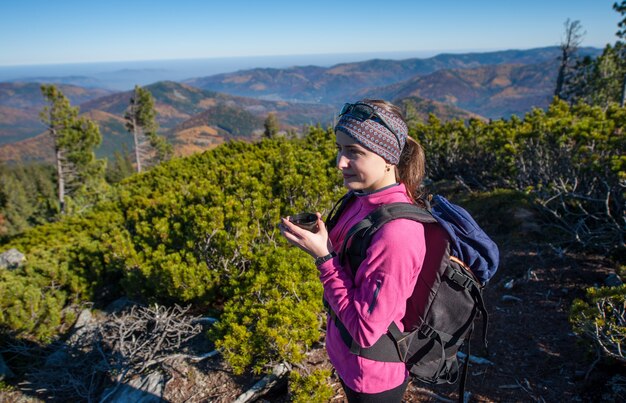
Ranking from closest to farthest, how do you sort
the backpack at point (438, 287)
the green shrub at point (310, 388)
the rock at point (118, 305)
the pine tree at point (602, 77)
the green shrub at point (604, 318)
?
the backpack at point (438, 287)
the green shrub at point (604, 318)
the green shrub at point (310, 388)
the rock at point (118, 305)
the pine tree at point (602, 77)

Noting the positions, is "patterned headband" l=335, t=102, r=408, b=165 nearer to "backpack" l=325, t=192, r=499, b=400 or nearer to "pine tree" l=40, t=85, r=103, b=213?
"backpack" l=325, t=192, r=499, b=400

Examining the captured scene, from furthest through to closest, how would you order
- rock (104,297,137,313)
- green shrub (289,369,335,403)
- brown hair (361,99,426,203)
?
rock (104,297,137,313)
green shrub (289,369,335,403)
brown hair (361,99,426,203)

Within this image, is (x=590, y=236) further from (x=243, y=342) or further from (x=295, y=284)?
(x=243, y=342)

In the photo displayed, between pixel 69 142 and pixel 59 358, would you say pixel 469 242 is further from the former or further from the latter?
pixel 69 142

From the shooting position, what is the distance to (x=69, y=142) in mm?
21016

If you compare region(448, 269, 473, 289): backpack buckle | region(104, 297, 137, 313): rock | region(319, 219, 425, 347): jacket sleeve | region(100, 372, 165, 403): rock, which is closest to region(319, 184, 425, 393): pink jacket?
region(319, 219, 425, 347): jacket sleeve

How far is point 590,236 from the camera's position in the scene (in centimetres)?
556

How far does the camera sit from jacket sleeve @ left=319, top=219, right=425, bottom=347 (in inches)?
56.0

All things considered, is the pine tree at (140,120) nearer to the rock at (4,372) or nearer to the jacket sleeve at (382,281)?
the rock at (4,372)

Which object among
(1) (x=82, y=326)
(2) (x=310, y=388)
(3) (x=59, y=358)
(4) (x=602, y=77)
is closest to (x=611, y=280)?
(2) (x=310, y=388)

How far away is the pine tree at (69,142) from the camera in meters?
20.2

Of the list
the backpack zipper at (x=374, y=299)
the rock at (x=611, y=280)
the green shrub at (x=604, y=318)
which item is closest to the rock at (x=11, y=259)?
the backpack zipper at (x=374, y=299)

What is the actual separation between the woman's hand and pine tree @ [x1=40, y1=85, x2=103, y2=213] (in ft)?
78.6

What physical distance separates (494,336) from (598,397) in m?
1.30
